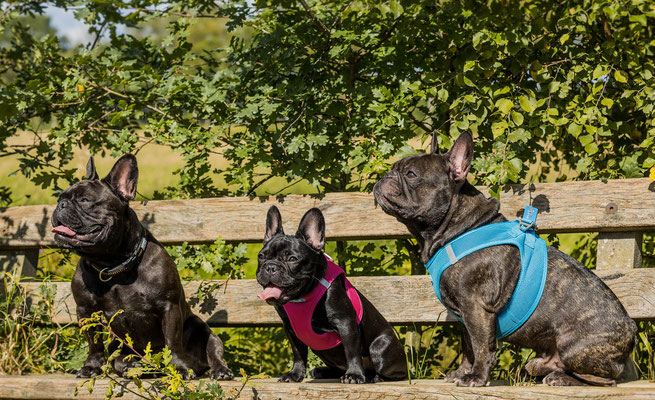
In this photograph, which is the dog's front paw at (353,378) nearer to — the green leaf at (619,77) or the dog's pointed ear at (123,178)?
the dog's pointed ear at (123,178)

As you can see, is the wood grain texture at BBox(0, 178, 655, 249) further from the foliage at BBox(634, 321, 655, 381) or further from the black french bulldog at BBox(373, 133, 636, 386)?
the black french bulldog at BBox(373, 133, 636, 386)

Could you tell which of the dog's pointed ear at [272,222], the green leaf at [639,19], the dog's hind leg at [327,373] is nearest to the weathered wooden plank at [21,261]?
the dog's pointed ear at [272,222]

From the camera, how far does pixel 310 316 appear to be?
372 centimetres

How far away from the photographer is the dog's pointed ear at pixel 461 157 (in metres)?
3.54

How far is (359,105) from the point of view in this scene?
471 cm

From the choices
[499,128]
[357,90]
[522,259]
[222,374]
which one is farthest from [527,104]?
[222,374]

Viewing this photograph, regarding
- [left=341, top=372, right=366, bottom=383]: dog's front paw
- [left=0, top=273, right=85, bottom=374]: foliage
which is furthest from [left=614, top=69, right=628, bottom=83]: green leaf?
[left=0, top=273, right=85, bottom=374]: foliage

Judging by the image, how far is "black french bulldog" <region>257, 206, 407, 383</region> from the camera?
12.0ft

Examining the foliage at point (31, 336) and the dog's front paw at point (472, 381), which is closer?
the dog's front paw at point (472, 381)

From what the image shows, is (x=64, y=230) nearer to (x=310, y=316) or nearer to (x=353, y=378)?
(x=310, y=316)

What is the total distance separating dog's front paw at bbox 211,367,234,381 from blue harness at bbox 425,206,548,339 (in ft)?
3.93

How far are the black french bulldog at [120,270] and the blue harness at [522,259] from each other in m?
1.34

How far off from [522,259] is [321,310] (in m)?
1.02

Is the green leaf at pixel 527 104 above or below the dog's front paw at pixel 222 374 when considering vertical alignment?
above
